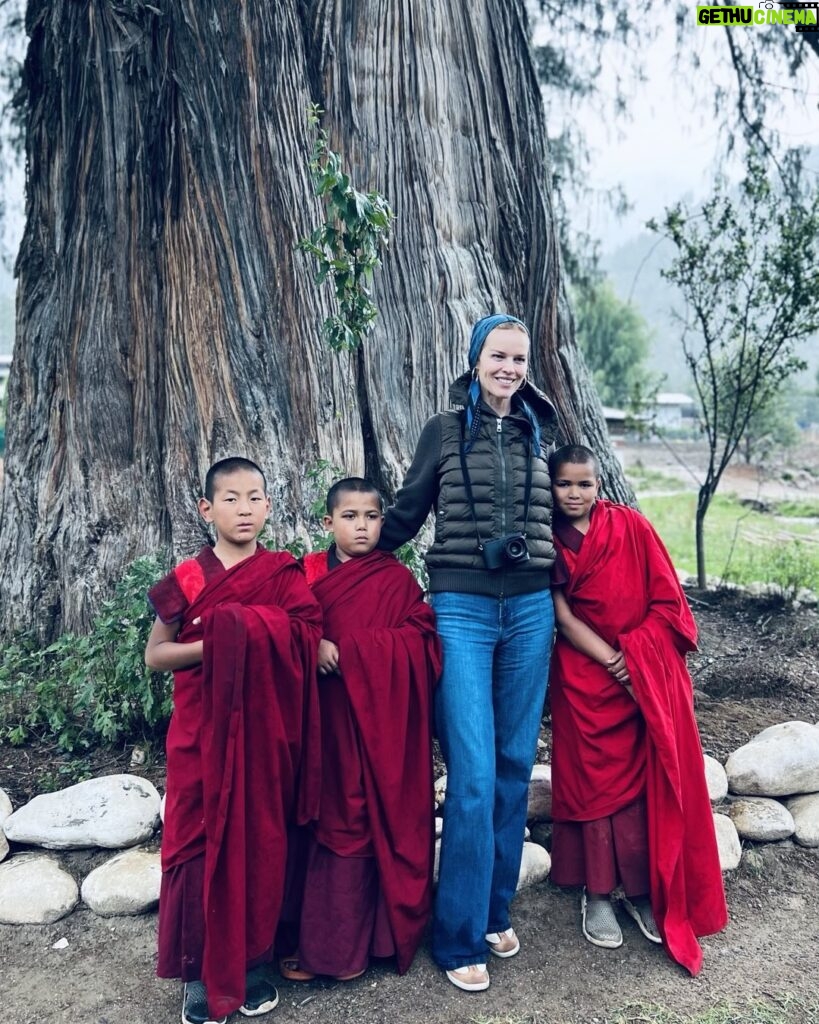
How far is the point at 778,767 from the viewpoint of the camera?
12.0 ft

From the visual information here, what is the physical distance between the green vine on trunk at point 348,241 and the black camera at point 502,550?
1220mm

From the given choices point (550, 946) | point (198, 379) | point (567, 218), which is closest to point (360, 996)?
point (550, 946)

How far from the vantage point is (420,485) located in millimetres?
2775

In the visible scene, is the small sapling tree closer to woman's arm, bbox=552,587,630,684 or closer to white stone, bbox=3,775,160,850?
woman's arm, bbox=552,587,630,684

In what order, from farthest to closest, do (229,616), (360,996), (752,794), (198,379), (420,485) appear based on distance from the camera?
(198,379) → (752,794) → (420,485) → (360,996) → (229,616)

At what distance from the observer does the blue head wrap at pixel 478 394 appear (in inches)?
106

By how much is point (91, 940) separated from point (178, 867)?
0.74 m

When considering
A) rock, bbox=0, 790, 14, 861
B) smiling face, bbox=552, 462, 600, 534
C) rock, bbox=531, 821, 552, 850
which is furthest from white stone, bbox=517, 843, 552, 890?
rock, bbox=0, 790, 14, 861

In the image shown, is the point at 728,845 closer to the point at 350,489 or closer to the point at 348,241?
the point at 350,489

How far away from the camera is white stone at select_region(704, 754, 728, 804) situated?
11.8 ft

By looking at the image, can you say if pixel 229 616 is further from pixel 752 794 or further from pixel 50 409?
pixel 50 409

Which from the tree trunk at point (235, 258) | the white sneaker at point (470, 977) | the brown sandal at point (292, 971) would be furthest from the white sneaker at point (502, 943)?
the tree trunk at point (235, 258)

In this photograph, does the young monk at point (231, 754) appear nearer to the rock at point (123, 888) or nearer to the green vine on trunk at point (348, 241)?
the rock at point (123, 888)

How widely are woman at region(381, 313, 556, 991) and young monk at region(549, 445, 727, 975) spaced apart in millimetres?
173
